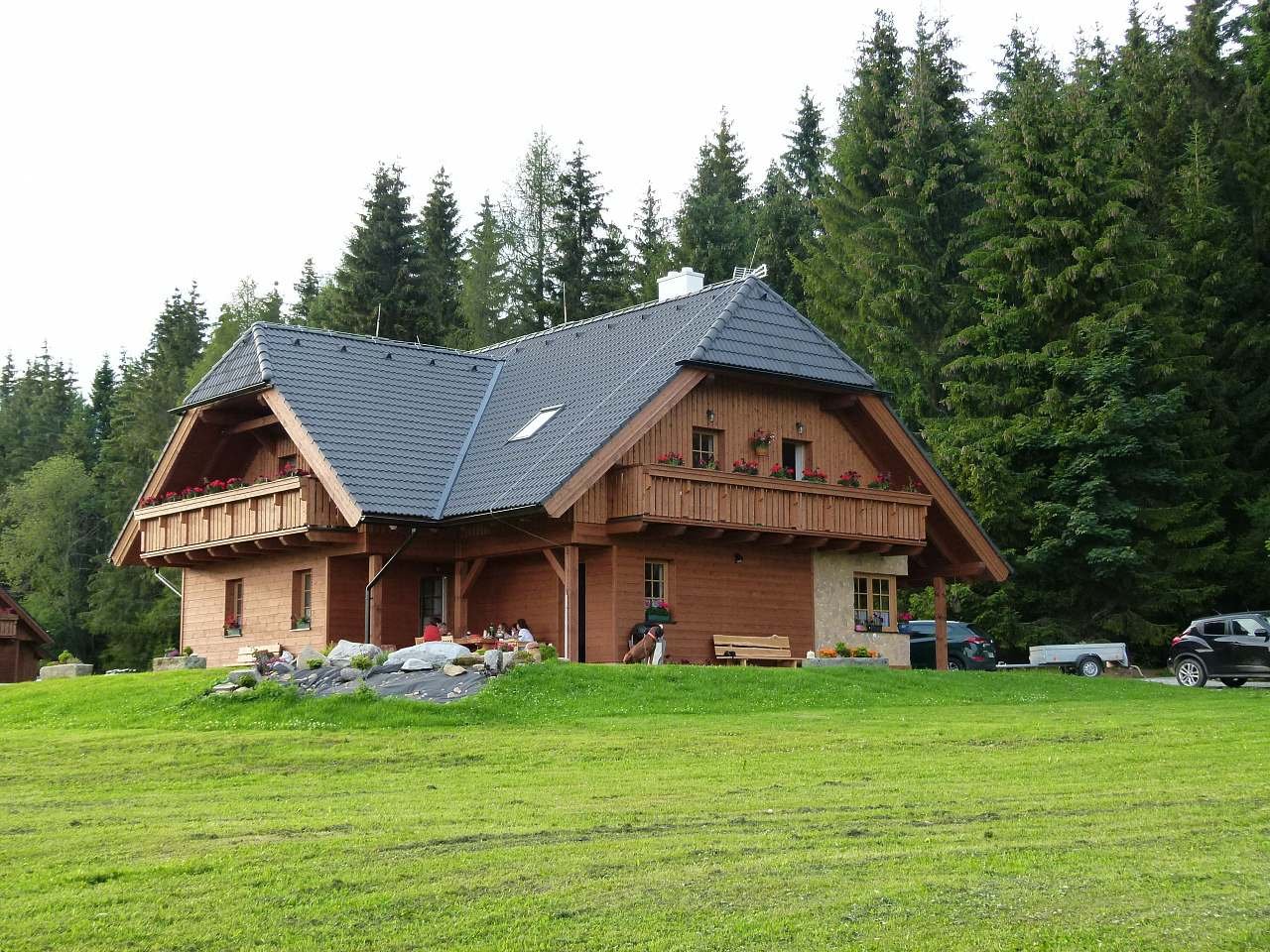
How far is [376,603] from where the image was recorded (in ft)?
98.4

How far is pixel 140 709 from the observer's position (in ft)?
74.6

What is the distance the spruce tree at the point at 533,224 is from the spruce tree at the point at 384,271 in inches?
233

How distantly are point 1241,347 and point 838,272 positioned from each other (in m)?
14.1

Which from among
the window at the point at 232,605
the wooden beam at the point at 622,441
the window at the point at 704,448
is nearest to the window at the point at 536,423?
the window at the point at 704,448

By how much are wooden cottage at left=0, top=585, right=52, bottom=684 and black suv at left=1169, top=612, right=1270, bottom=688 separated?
37.8 m

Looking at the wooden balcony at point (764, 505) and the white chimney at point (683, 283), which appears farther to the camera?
the white chimney at point (683, 283)

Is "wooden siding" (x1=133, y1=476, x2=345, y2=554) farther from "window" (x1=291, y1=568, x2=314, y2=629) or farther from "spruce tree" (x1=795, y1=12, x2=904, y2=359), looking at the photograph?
"spruce tree" (x1=795, y1=12, x2=904, y2=359)

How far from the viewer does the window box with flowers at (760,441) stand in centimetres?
3120

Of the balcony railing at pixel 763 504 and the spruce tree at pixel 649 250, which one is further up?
the spruce tree at pixel 649 250

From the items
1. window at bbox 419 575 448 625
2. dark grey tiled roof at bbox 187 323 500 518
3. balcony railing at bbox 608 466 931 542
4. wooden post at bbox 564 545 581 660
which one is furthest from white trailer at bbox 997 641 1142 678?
dark grey tiled roof at bbox 187 323 500 518

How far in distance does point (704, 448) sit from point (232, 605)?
10798 millimetres

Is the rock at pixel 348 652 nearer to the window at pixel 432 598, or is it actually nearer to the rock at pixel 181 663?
the window at pixel 432 598

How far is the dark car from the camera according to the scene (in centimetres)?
3644

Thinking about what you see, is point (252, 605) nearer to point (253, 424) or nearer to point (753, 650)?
point (253, 424)
